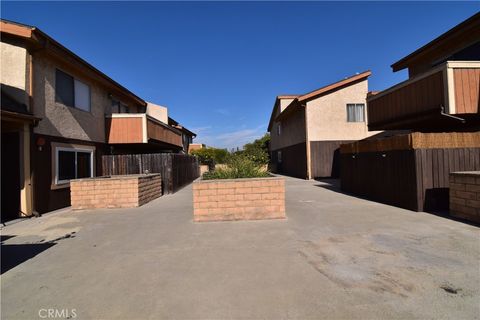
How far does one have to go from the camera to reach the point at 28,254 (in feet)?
17.1

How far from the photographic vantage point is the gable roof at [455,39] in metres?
9.27

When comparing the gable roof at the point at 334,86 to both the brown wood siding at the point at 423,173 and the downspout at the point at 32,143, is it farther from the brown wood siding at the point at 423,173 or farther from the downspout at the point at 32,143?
the downspout at the point at 32,143

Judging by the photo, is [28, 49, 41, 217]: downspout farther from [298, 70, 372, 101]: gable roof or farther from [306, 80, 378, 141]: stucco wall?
[306, 80, 378, 141]: stucco wall

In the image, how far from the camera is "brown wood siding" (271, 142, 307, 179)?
66.1ft

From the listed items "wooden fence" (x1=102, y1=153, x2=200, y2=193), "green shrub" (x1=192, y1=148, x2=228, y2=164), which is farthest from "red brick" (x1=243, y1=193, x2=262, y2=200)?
"green shrub" (x1=192, y1=148, x2=228, y2=164)

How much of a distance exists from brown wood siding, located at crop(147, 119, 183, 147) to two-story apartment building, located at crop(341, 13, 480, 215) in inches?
385

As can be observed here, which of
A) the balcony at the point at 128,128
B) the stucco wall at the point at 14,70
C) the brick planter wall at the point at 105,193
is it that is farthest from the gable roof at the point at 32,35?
the brick planter wall at the point at 105,193

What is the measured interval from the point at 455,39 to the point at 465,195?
688 centimetres

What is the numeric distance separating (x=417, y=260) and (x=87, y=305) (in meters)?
4.56

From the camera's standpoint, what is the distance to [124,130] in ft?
46.3

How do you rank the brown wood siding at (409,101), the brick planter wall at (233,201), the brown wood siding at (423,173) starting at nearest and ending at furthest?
the brick planter wall at (233,201) → the brown wood siding at (423,173) → the brown wood siding at (409,101)

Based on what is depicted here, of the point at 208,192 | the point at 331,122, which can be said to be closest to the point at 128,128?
the point at 208,192

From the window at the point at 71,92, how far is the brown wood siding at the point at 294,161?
13.5m

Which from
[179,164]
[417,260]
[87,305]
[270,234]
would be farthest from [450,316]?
[179,164]
